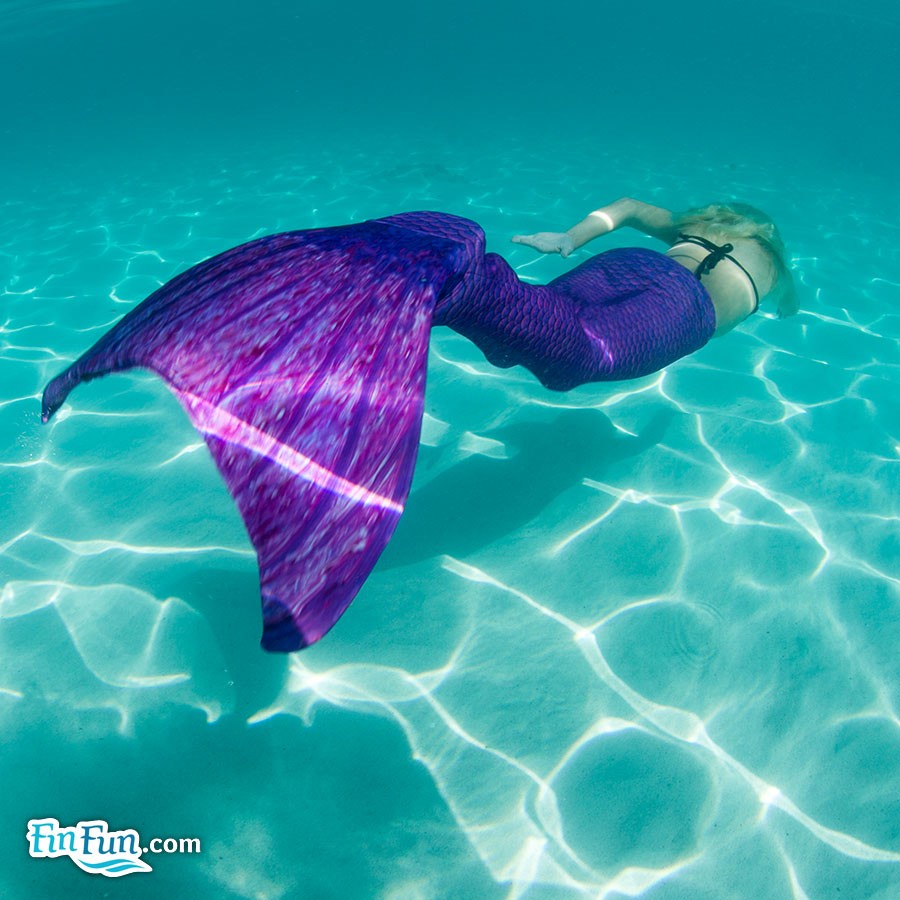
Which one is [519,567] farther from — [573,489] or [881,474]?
[881,474]

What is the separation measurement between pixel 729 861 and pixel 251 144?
26.2 metres

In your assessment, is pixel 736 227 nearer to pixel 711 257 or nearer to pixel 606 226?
pixel 711 257

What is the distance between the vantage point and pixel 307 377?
5.29 ft

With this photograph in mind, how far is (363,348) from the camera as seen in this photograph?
169 cm

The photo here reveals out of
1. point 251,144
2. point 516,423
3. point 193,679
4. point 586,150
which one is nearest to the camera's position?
point 193,679

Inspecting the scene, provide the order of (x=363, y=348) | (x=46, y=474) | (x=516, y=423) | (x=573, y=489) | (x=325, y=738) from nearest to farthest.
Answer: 1. (x=363, y=348)
2. (x=325, y=738)
3. (x=573, y=489)
4. (x=46, y=474)
5. (x=516, y=423)

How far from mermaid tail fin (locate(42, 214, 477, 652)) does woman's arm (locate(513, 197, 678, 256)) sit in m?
2.17

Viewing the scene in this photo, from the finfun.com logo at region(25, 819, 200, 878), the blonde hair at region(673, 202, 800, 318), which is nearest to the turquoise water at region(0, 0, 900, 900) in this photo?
the finfun.com logo at region(25, 819, 200, 878)

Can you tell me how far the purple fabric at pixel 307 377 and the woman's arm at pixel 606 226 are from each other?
1781mm

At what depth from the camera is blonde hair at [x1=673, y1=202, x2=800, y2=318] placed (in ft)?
15.7

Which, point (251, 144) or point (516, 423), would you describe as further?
point (251, 144)

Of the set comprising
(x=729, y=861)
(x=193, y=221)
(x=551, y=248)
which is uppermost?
(x=551, y=248)

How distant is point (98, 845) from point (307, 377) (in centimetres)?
255

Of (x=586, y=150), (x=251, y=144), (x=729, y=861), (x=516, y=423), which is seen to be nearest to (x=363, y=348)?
(x=729, y=861)
